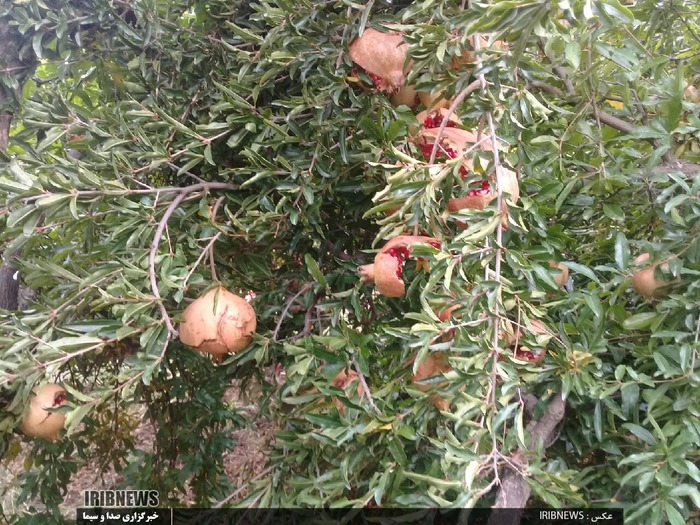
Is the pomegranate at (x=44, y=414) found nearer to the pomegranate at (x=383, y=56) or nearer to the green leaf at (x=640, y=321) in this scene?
the pomegranate at (x=383, y=56)

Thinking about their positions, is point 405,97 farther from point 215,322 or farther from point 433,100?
point 215,322

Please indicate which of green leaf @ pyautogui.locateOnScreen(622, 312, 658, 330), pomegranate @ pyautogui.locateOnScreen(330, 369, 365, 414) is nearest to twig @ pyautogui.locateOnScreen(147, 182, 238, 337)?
pomegranate @ pyautogui.locateOnScreen(330, 369, 365, 414)

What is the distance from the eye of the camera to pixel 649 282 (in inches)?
38.4

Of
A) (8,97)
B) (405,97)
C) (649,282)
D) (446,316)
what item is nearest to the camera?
(446,316)

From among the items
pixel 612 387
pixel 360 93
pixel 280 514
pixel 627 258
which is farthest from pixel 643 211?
pixel 280 514

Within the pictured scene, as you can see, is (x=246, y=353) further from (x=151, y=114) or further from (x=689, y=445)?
(x=689, y=445)

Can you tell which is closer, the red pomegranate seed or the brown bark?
the red pomegranate seed

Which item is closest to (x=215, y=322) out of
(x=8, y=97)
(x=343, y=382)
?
(x=343, y=382)

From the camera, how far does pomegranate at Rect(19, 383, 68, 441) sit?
1.19 metres

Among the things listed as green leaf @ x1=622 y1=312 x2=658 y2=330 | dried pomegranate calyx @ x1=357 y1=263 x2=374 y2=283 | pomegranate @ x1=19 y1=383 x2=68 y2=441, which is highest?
green leaf @ x1=622 y1=312 x2=658 y2=330

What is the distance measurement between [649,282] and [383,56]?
0.63m

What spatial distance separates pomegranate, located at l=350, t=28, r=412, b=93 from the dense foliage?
4cm

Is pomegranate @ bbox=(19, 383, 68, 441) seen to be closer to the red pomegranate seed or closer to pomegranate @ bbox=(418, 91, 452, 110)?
the red pomegranate seed

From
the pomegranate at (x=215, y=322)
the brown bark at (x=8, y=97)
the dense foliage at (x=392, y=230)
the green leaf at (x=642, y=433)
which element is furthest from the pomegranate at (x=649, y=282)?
the brown bark at (x=8, y=97)
